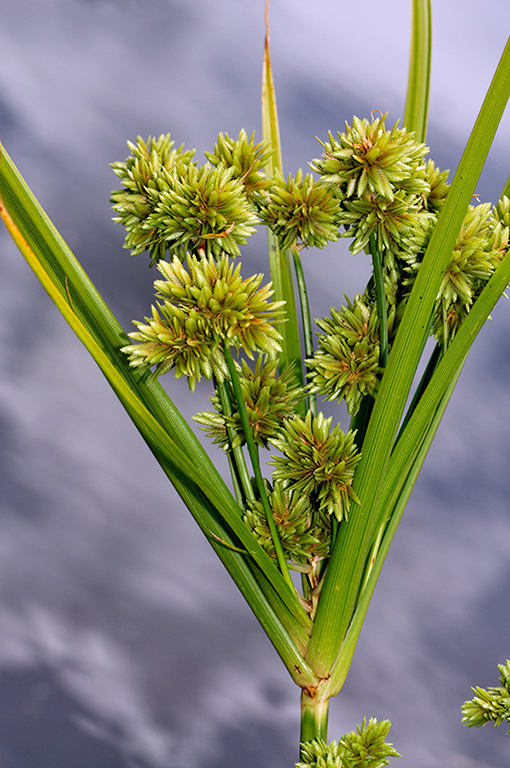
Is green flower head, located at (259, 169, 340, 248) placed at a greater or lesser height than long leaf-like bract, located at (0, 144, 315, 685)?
greater

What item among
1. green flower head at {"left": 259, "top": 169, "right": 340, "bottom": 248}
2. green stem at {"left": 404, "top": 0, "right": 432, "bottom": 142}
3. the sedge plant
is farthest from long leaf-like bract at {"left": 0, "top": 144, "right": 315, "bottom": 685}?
green stem at {"left": 404, "top": 0, "right": 432, "bottom": 142}

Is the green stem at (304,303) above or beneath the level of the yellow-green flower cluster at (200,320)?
above

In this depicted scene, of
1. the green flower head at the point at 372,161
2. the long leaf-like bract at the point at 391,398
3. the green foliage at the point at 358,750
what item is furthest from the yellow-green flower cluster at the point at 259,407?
the green foliage at the point at 358,750

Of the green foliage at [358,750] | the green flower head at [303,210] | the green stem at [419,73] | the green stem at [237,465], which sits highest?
the green stem at [419,73]

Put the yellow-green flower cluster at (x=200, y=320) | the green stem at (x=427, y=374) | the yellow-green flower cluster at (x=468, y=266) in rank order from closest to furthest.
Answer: the yellow-green flower cluster at (x=200, y=320) < the yellow-green flower cluster at (x=468, y=266) < the green stem at (x=427, y=374)

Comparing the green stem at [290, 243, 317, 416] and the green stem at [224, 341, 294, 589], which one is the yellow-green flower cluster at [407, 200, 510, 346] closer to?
the green stem at [290, 243, 317, 416]

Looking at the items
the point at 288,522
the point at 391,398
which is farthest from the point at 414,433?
the point at 288,522

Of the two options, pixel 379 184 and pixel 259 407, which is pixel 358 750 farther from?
pixel 379 184

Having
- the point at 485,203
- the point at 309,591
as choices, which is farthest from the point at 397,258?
the point at 309,591

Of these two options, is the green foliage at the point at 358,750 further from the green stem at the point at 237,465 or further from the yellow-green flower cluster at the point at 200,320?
the yellow-green flower cluster at the point at 200,320
